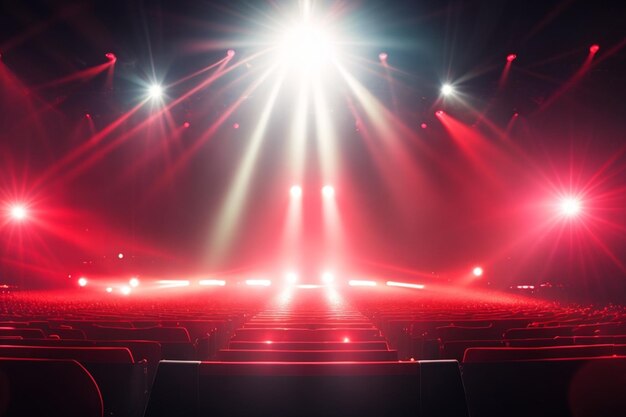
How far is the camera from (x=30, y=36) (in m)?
12.6

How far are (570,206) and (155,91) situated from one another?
46.7ft

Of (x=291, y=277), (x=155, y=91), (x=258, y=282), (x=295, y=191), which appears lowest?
(x=258, y=282)

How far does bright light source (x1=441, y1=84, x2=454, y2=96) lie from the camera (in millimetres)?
15383

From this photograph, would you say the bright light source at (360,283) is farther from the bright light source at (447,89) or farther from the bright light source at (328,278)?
the bright light source at (447,89)

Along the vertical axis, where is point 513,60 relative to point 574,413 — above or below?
above

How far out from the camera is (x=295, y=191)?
94.8 ft

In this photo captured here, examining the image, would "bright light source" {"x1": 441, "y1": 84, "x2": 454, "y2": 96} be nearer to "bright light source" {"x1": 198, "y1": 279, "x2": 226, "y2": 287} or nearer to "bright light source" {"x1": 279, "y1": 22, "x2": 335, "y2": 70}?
"bright light source" {"x1": 279, "y1": 22, "x2": 335, "y2": 70}

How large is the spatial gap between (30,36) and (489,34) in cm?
1154

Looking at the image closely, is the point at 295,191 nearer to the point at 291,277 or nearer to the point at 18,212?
the point at 291,277

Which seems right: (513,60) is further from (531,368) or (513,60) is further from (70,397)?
(70,397)

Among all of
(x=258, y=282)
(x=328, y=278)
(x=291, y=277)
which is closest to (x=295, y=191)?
(x=291, y=277)

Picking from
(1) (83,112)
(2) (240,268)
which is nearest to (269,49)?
(1) (83,112)

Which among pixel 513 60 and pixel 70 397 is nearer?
pixel 70 397

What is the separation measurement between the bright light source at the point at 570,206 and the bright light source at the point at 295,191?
1467 centimetres
